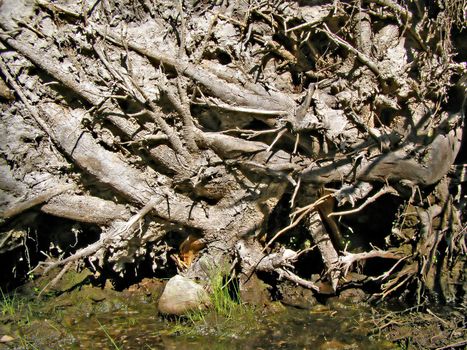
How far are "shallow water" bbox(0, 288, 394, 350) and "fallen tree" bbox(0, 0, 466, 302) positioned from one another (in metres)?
0.29

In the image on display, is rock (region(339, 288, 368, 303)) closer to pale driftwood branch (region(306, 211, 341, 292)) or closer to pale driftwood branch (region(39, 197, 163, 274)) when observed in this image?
pale driftwood branch (region(306, 211, 341, 292))

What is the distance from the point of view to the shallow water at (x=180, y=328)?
141 inches

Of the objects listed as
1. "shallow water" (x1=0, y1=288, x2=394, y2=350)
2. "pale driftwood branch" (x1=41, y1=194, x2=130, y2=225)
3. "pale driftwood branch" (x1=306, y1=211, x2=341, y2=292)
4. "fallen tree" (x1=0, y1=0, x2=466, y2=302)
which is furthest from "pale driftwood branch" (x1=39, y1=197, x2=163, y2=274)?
"pale driftwood branch" (x1=306, y1=211, x2=341, y2=292)

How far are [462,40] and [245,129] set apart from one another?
1705 millimetres

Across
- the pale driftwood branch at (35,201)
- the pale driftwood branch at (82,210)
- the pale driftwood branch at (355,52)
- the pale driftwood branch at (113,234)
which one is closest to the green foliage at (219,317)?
the pale driftwood branch at (113,234)

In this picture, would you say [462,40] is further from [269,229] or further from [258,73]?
[269,229]

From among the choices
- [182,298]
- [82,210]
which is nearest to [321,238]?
[182,298]

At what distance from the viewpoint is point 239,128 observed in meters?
4.06

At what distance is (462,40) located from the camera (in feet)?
13.2

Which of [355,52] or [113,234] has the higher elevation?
[355,52]

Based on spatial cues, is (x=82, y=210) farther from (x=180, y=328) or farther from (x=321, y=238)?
(x=321, y=238)

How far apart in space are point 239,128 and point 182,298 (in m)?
1.28

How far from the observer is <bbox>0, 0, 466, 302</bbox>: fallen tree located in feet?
13.0

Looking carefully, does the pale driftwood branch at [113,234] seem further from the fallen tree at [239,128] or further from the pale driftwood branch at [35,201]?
the pale driftwood branch at [35,201]
